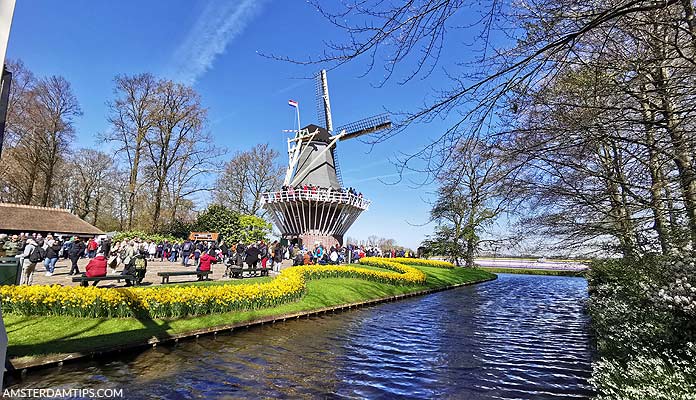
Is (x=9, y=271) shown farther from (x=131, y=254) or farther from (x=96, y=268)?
(x=131, y=254)

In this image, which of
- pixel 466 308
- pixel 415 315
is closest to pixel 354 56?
pixel 415 315

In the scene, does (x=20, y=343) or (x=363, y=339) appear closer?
(x=20, y=343)

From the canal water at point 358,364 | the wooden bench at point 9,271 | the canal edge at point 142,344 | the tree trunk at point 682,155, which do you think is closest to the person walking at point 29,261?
the wooden bench at point 9,271

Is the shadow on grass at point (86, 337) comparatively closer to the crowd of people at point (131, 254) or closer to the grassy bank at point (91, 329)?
the grassy bank at point (91, 329)

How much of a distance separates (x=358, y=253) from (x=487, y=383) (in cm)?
2585

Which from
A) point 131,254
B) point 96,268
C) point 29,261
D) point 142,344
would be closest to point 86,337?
point 142,344

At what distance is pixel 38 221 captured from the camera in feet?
87.9

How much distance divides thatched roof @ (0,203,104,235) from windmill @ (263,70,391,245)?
Answer: 46.1 feet

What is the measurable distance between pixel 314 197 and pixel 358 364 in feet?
77.5

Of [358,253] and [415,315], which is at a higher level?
[358,253]

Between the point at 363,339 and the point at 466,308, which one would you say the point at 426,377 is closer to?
the point at 363,339

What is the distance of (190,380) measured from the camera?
627cm

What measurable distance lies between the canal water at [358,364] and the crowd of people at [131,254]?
5.54 m

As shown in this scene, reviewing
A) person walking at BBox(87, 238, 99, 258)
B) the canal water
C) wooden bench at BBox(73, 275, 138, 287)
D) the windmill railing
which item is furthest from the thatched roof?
the canal water
